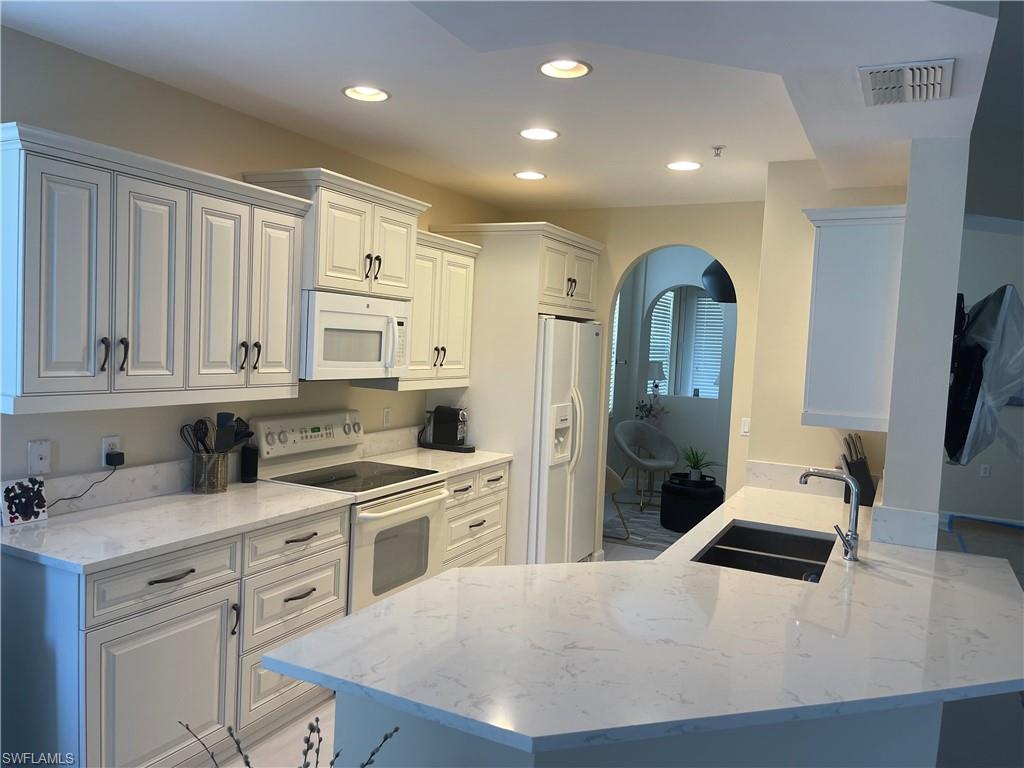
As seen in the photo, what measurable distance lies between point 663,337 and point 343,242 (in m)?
5.49

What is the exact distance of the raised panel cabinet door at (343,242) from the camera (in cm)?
315

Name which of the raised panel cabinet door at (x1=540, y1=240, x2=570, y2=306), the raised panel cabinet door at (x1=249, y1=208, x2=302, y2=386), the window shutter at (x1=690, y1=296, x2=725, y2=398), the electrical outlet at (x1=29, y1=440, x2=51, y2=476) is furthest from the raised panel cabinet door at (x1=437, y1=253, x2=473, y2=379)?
the window shutter at (x1=690, y1=296, x2=725, y2=398)

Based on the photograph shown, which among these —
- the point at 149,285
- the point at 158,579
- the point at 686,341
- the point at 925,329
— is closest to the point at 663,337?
the point at 686,341

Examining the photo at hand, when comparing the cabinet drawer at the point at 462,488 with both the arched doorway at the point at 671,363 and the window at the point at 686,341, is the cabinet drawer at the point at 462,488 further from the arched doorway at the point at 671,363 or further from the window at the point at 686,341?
the window at the point at 686,341

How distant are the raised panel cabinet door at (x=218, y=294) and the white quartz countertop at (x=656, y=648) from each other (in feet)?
4.37

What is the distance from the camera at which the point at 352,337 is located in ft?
11.2

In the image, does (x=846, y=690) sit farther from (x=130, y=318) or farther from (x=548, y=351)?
(x=548, y=351)

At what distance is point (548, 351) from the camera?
4379mm

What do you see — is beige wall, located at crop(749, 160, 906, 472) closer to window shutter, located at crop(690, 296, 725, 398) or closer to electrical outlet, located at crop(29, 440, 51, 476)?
electrical outlet, located at crop(29, 440, 51, 476)

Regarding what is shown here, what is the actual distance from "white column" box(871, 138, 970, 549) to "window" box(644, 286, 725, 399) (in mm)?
5578

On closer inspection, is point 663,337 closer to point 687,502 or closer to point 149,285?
point 687,502

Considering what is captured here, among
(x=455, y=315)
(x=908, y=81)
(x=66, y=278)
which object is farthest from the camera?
(x=455, y=315)

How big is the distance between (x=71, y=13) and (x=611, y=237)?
3441 mm

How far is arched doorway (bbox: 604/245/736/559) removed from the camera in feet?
25.4
